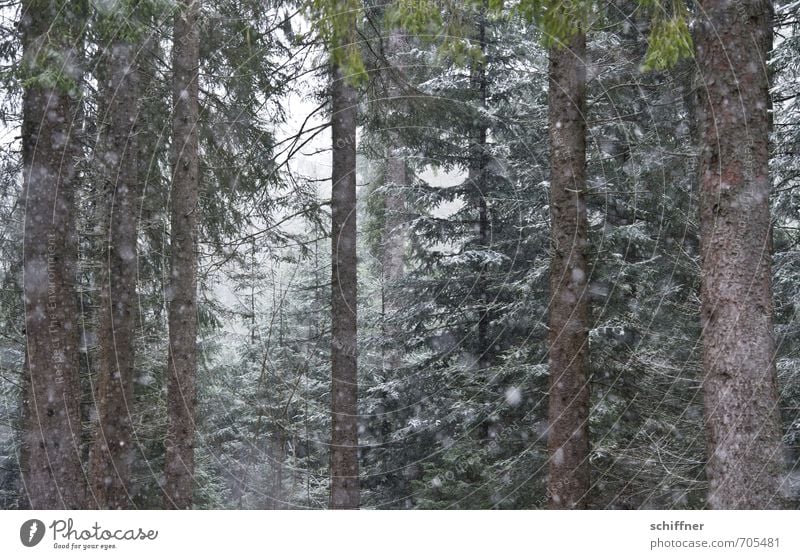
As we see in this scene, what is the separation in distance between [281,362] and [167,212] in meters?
2.87

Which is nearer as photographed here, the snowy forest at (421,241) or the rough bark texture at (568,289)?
the snowy forest at (421,241)

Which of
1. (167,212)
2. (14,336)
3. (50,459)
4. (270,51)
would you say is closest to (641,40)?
(270,51)

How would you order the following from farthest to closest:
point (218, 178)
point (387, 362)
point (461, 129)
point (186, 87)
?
point (387, 362) → point (461, 129) → point (218, 178) → point (186, 87)

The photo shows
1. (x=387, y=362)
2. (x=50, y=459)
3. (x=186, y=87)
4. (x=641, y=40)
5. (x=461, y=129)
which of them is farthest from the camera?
→ (x=387, y=362)

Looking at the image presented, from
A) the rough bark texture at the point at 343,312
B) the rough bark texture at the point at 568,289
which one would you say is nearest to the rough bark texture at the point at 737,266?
the rough bark texture at the point at 568,289

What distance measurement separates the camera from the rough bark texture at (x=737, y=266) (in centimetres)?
445

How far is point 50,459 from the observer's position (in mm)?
5945

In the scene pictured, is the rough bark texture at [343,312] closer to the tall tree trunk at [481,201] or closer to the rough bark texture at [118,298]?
the tall tree trunk at [481,201]

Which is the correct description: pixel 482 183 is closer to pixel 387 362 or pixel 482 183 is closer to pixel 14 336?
pixel 387 362
